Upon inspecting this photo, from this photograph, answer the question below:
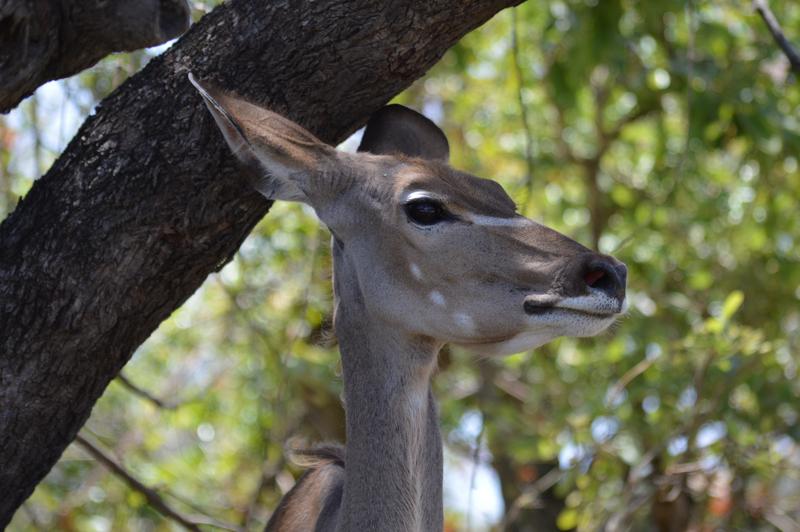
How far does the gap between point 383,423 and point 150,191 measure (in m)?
1.07

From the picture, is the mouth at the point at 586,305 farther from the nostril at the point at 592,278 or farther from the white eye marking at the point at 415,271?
the white eye marking at the point at 415,271

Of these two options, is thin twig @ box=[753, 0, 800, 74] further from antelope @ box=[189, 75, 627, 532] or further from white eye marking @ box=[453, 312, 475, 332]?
white eye marking @ box=[453, 312, 475, 332]

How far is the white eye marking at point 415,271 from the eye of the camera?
13.1 ft

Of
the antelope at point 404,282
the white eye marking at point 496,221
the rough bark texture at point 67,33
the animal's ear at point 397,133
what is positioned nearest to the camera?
the antelope at point 404,282

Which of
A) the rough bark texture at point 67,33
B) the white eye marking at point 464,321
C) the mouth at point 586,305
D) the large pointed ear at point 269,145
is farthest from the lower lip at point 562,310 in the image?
the rough bark texture at point 67,33

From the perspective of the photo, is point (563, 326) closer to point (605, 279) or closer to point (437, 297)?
point (605, 279)

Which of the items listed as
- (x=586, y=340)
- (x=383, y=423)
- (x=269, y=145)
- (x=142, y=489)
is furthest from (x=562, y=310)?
(x=586, y=340)

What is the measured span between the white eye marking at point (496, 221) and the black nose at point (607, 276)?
0.35 meters

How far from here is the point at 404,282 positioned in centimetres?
400

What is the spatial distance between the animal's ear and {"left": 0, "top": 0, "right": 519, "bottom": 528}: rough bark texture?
1.10 feet

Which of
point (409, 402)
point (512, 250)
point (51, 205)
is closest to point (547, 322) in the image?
point (512, 250)

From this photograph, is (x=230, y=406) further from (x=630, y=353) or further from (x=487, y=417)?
(x=630, y=353)

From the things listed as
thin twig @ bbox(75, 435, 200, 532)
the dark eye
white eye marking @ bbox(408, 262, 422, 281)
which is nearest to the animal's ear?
the dark eye

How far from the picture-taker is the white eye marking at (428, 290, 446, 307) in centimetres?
396
